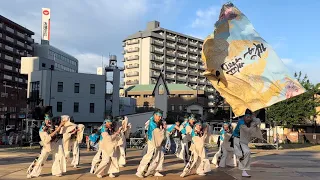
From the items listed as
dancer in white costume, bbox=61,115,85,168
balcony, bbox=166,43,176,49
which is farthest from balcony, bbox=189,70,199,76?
dancer in white costume, bbox=61,115,85,168

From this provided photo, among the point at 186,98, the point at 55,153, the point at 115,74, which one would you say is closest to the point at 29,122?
the point at 55,153

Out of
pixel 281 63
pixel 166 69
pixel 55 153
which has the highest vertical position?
pixel 166 69

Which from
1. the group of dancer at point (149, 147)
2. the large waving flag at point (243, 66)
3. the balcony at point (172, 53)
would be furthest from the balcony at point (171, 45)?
the group of dancer at point (149, 147)

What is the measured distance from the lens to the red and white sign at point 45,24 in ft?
304

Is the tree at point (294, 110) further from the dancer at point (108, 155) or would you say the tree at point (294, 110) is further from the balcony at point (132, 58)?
the balcony at point (132, 58)

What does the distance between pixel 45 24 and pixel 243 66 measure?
292ft

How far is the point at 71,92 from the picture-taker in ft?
170

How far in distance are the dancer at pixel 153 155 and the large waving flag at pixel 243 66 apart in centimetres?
275

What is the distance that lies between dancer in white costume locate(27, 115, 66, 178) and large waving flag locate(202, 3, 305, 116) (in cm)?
527

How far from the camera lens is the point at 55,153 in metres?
10.6

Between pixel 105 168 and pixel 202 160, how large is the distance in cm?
290

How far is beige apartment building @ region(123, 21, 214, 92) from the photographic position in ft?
335

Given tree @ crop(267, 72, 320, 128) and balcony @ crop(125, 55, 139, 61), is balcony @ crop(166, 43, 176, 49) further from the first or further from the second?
tree @ crop(267, 72, 320, 128)

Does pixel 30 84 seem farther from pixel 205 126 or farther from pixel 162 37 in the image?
pixel 162 37
